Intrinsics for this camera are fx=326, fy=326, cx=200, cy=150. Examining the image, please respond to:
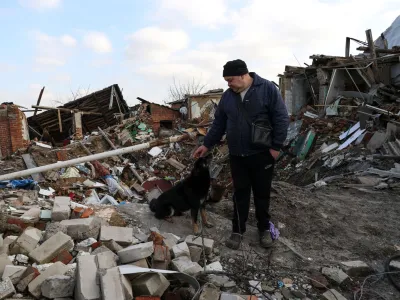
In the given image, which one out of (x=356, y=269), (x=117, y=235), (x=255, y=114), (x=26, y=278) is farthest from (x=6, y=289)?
(x=356, y=269)

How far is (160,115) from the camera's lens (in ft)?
55.7

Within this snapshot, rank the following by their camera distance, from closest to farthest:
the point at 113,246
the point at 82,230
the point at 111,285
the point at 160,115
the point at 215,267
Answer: the point at 111,285
the point at 113,246
the point at 215,267
the point at 82,230
the point at 160,115

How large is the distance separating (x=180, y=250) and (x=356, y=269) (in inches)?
64.1

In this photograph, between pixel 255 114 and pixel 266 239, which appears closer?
pixel 255 114

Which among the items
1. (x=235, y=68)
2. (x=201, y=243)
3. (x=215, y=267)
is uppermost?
(x=235, y=68)

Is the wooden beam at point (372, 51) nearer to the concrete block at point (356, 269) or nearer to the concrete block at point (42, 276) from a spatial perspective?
the concrete block at point (356, 269)

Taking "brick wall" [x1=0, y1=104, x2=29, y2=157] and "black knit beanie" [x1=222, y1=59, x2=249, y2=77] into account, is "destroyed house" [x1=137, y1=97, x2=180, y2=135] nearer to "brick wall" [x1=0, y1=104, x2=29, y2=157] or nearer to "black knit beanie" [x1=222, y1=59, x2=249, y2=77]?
"brick wall" [x1=0, y1=104, x2=29, y2=157]

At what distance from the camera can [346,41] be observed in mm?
14141

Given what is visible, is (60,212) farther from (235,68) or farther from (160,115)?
(160,115)

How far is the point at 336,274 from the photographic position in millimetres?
2848

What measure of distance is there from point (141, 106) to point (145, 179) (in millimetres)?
5973

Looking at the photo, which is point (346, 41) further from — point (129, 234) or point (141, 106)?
point (129, 234)

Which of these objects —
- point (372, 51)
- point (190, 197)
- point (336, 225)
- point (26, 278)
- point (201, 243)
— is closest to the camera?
point (26, 278)

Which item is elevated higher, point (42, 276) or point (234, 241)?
point (42, 276)
